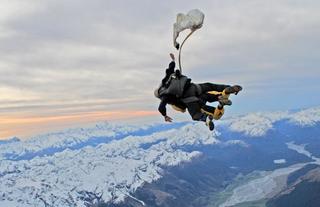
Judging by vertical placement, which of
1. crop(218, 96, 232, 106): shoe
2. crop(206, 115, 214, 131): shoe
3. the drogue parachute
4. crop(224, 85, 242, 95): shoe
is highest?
the drogue parachute

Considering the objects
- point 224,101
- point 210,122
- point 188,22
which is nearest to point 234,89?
point 224,101

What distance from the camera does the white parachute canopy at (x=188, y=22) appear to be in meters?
12.8

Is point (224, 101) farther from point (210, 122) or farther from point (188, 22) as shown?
point (188, 22)

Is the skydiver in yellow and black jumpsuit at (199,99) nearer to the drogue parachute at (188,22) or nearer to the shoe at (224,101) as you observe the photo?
the shoe at (224,101)

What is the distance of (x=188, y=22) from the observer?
1298 cm

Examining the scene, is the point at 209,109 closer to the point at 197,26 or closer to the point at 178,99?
the point at 178,99

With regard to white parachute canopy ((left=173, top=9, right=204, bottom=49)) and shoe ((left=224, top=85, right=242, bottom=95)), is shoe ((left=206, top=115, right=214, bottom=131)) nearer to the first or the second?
shoe ((left=224, top=85, right=242, bottom=95))

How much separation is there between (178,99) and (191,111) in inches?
25.9

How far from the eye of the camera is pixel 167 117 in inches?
616

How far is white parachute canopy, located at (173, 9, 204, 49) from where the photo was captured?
12758 mm

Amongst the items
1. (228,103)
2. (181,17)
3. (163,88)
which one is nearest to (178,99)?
(163,88)

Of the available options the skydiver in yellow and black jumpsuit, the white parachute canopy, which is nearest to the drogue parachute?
the white parachute canopy

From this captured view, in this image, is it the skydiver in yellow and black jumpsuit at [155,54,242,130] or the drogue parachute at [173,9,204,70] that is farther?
the skydiver in yellow and black jumpsuit at [155,54,242,130]

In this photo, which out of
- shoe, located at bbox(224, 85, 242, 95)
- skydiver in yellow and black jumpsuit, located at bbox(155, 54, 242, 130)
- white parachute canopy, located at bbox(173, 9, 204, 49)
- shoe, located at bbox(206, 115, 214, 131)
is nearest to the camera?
white parachute canopy, located at bbox(173, 9, 204, 49)
